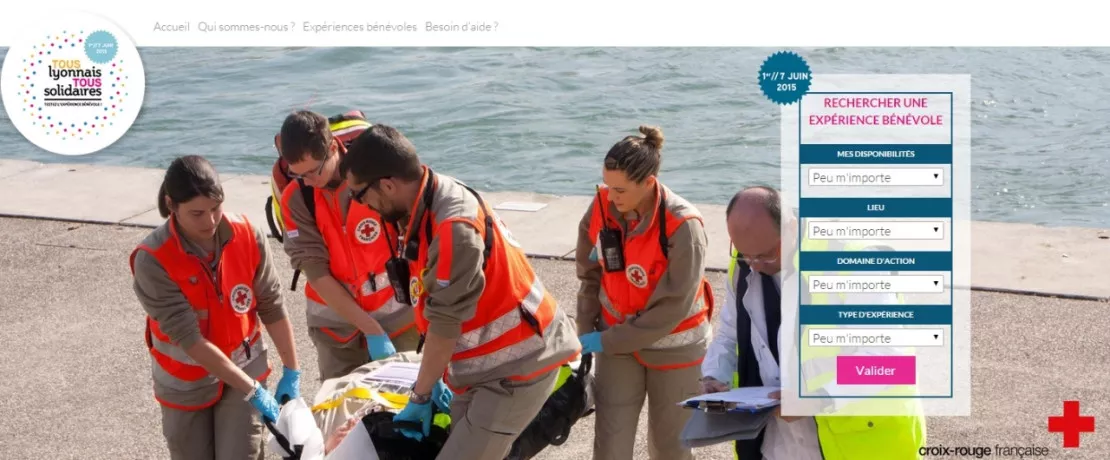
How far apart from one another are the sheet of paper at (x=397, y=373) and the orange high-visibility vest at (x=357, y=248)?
1.33ft

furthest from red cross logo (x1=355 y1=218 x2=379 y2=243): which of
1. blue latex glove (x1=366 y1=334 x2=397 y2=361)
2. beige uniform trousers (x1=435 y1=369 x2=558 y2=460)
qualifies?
beige uniform trousers (x1=435 y1=369 x2=558 y2=460)

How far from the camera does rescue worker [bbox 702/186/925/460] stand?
3709 millimetres

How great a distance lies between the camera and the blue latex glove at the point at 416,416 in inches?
174

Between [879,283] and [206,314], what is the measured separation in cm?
256

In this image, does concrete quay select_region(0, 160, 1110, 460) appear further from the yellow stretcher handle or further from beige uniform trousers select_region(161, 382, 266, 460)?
the yellow stretcher handle

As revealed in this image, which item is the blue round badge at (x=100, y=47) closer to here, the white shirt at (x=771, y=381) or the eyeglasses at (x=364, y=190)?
the eyeglasses at (x=364, y=190)

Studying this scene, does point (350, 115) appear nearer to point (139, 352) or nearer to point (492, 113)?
point (139, 352)

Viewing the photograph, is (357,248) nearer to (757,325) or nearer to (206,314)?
(206,314)

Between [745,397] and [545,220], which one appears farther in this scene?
[545,220]

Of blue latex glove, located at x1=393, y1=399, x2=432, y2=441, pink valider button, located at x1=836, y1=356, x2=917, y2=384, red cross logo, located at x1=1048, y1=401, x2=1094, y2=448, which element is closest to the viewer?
pink valider button, located at x1=836, y1=356, x2=917, y2=384

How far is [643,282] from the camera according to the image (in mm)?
5051

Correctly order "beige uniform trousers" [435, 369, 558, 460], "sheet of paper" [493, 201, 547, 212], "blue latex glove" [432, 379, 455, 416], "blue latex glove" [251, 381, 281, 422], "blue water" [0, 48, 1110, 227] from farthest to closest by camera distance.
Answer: "blue water" [0, 48, 1110, 227]
"sheet of paper" [493, 201, 547, 212]
"blue latex glove" [251, 381, 281, 422]
"blue latex glove" [432, 379, 455, 416]
"beige uniform trousers" [435, 369, 558, 460]

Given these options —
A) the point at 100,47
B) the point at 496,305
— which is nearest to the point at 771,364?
the point at 496,305

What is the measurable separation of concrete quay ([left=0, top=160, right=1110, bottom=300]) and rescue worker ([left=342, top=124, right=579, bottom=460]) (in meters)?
4.86
